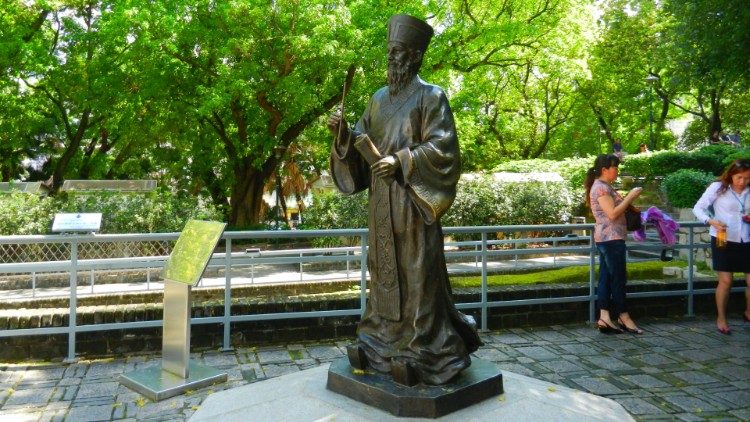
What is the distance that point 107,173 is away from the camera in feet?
82.1

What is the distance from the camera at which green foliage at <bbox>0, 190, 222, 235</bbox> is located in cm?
1364

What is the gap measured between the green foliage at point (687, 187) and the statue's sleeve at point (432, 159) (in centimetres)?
1445

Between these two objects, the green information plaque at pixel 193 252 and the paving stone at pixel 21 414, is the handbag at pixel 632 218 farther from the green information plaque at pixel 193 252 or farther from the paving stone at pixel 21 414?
Result: the paving stone at pixel 21 414

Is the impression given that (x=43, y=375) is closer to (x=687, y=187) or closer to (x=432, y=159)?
(x=432, y=159)

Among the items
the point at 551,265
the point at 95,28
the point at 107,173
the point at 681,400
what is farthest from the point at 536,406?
the point at 107,173

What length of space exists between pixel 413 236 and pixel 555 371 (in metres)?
2.55

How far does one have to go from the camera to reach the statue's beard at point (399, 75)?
4.23m

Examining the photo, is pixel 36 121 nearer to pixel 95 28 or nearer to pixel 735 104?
pixel 95 28

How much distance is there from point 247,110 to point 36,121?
8.53 meters

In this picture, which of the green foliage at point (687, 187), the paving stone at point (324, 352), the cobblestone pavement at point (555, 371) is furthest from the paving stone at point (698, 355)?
the green foliage at point (687, 187)

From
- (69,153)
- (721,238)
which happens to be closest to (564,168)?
(721,238)

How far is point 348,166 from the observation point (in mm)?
4418

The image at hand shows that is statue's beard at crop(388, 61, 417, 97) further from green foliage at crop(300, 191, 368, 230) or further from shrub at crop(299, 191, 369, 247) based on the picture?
green foliage at crop(300, 191, 368, 230)

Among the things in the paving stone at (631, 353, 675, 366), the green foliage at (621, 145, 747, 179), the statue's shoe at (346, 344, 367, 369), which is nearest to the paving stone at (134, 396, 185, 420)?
the statue's shoe at (346, 344, 367, 369)
